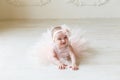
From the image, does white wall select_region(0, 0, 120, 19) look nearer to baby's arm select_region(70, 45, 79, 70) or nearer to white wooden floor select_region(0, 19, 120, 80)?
white wooden floor select_region(0, 19, 120, 80)

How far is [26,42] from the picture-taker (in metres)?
2.26

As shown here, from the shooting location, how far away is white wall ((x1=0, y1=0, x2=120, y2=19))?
9.18ft

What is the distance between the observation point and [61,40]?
1.84 meters

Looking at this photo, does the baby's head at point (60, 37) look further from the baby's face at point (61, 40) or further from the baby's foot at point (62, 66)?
the baby's foot at point (62, 66)

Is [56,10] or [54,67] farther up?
[56,10]

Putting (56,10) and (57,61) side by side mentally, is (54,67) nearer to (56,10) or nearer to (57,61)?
(57,61)

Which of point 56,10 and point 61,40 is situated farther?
point 56,10

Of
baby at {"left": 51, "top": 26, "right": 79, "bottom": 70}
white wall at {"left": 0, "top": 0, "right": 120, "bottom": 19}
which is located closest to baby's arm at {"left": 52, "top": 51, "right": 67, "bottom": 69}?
baby at {"left": 51, "top": 26, "right": 79, "bottom": 70}

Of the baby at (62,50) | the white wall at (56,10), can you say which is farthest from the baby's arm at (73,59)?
the white wall at (56,10)

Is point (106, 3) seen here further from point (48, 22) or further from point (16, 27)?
point (16, 27)

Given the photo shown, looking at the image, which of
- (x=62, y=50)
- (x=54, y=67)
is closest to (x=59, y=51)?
(x=62, y=50)

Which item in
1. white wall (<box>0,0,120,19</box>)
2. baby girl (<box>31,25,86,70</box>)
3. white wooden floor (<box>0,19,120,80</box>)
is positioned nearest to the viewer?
white wooden floor (<box>0,19,120,80</box>)

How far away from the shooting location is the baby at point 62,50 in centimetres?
183

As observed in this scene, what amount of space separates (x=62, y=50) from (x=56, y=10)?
1.03 meters
